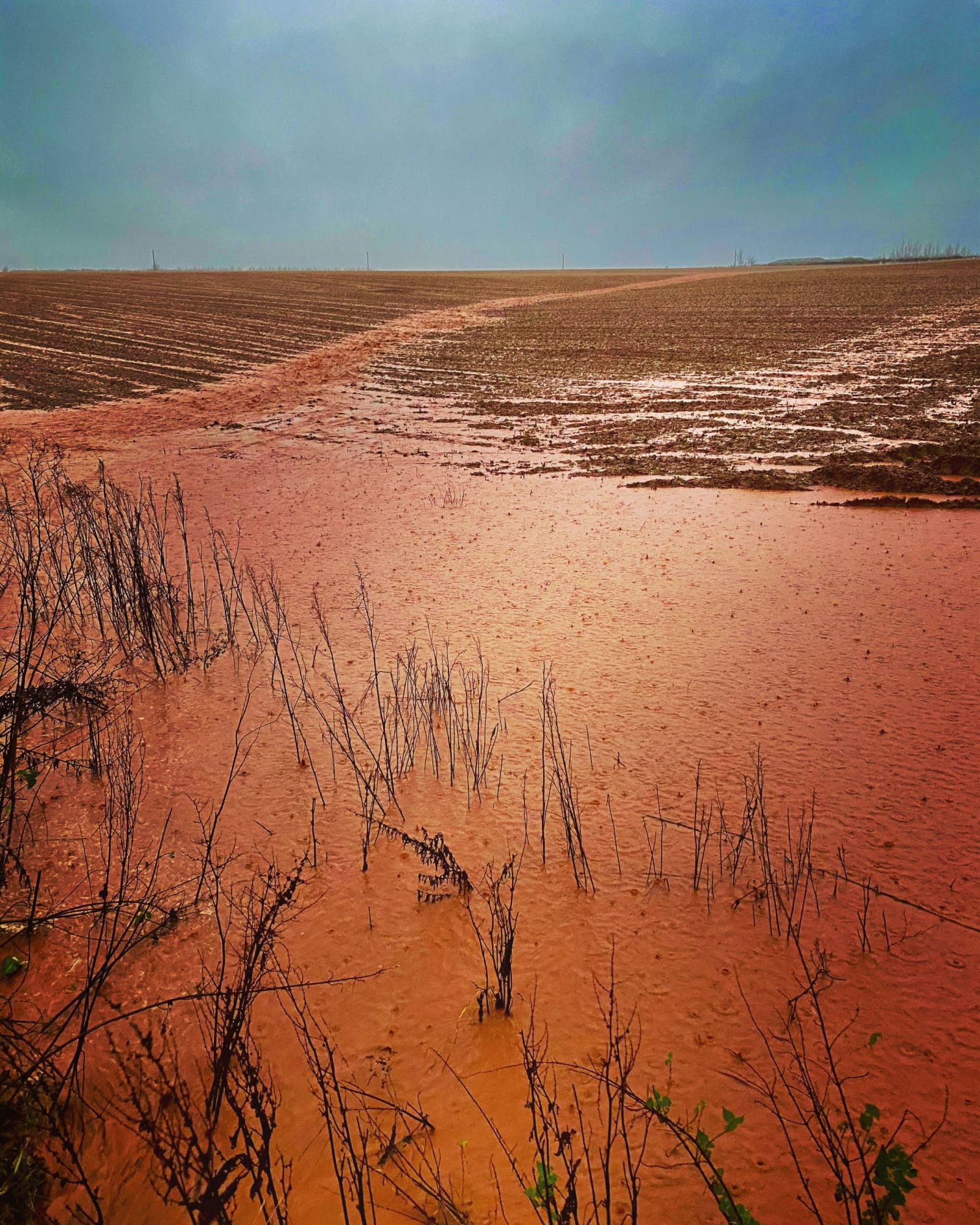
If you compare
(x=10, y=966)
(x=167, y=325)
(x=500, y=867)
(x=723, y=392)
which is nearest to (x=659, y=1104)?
(x=500, y=867)

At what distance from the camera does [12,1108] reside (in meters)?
2.23

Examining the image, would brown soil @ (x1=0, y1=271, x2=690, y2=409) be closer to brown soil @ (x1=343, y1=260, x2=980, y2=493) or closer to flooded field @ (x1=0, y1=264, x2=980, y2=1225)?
brown soil @ (x1=343, y1=260, x2=980, y2=493)

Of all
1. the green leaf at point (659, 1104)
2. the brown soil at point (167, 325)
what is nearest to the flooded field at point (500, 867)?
the green leaf at point (659, 1104)

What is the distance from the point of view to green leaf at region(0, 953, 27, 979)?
2879 mm

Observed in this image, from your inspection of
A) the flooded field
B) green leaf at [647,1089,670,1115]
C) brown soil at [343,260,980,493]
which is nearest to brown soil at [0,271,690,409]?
brown soil at [343,260,980,493]

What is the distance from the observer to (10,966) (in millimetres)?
2898

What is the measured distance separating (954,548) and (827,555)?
126cm

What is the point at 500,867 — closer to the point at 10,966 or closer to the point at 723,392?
the point at 10,966

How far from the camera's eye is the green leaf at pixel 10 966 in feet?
9.45

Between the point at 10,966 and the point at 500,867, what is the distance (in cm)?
206

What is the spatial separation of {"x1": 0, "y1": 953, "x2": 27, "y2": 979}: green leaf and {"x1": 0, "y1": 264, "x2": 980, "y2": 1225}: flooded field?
41 millimetres

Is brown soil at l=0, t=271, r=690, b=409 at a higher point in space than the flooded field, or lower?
higher

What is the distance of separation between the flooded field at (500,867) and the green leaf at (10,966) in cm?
4

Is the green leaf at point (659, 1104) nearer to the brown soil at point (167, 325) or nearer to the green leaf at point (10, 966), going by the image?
the green leaf at point (10, 966)
